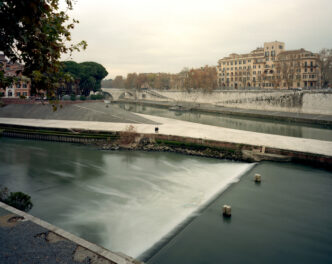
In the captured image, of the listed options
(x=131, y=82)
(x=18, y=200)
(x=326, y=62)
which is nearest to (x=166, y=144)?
(x=18, y=200)

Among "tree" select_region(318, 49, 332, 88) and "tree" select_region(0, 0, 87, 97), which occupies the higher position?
"tree" select_region(318, 49, 332, 88)

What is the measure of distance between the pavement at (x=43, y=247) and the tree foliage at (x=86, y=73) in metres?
48.1

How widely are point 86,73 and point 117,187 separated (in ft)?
144

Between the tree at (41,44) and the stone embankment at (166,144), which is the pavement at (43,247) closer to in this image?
the tree at (41,44)

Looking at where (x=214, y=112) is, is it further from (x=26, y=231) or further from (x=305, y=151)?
(x=26, y=231)

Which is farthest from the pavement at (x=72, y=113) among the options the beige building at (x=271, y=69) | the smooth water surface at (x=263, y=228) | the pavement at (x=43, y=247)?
the beige building at (x=271, y=69)

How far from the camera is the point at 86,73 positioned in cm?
5462

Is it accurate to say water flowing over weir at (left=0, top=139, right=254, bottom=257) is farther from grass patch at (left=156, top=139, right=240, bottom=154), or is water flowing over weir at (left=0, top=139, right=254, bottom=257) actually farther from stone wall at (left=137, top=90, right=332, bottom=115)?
stone wall at (left=137, top=90, right=332, bottom=115)

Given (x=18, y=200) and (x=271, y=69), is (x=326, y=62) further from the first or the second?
(x=18, y=200)

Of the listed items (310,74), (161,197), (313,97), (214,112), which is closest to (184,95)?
(214,112)

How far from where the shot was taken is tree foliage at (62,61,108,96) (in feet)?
174

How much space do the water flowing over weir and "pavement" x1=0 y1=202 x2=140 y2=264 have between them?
3184 mm

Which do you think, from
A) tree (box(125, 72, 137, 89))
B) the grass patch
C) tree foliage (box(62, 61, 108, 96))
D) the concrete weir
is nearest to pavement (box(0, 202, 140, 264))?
the grass patch

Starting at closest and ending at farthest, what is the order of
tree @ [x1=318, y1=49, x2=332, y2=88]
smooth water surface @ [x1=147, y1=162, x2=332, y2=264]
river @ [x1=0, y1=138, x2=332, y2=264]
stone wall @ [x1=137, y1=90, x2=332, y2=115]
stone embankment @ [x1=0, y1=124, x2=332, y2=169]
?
smooth water surface @ [x1=147, y1=162, x2=332, y2=264] → river @ [x1=0, y1=138, x2=332, y2=264] → stone embankment @ [x1=0, y1=124, x2=332, y2=169] → stone wall @ [x1=137, y1=90, x2=332, y2=115] → tree @ [x1=318, y1=49, x2=332, y2=88]
